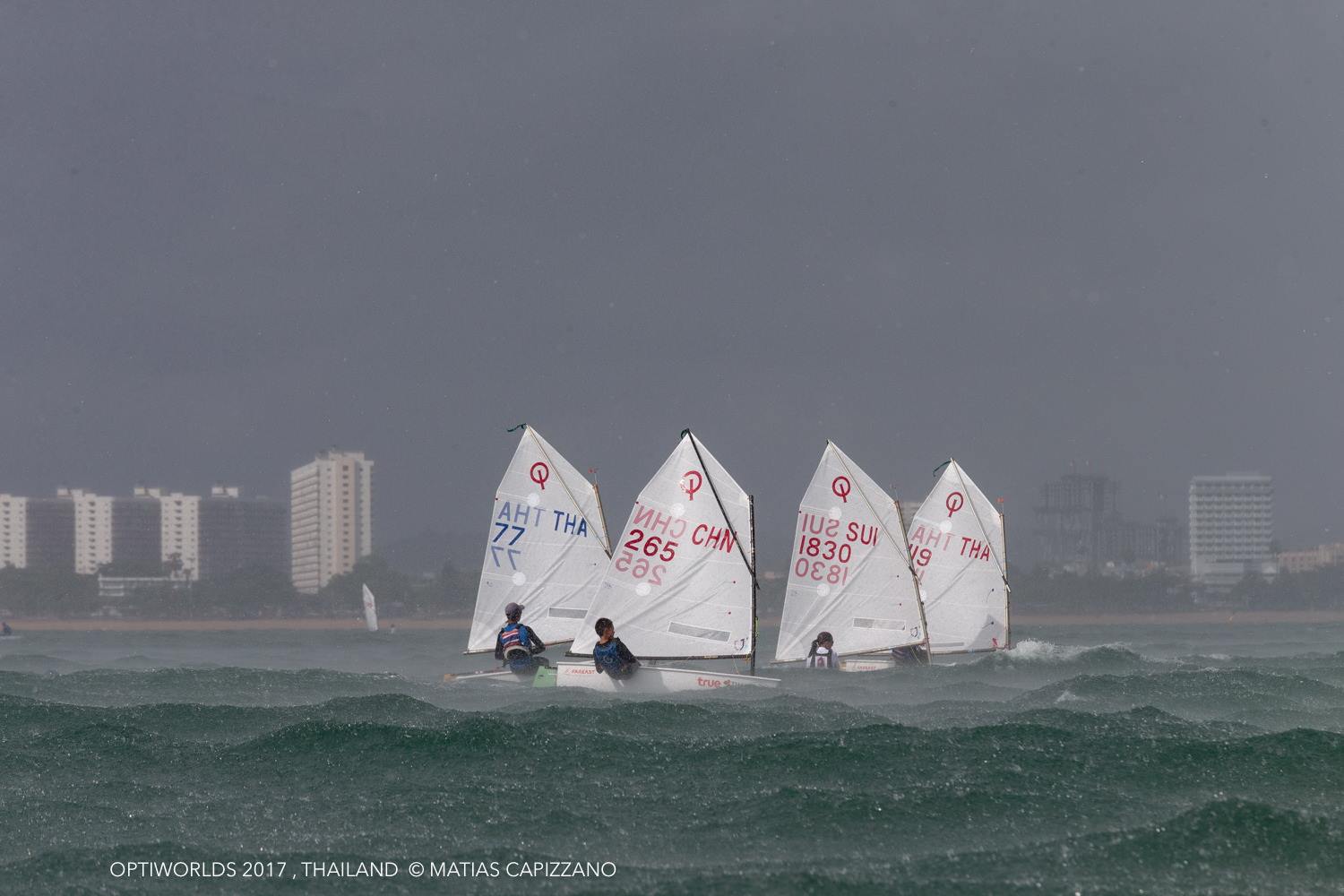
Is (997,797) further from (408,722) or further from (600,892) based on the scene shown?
(408,722)

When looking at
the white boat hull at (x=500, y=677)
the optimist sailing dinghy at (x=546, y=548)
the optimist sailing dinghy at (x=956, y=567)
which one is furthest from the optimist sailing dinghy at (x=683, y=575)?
the optimist sailing dinghy at (x=956, y=567)

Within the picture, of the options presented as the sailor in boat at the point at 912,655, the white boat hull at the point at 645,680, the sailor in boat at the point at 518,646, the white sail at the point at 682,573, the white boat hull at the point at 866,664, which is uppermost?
the white sail at the point at 682,573

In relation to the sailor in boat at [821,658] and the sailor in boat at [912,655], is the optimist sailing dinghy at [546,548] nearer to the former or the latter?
the sailor in boat at [821,658]

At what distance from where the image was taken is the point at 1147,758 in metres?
15.3

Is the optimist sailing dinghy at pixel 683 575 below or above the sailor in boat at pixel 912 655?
above

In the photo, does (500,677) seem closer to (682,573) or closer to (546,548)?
(682,573)

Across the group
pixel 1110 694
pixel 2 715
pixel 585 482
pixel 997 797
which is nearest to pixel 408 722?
pixel 2 715

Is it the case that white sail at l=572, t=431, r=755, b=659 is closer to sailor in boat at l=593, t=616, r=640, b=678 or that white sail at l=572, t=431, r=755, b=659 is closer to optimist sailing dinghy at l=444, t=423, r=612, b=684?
sailor in boat at l=593, t=616, r=640, b=678

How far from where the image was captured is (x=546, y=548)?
116 feet

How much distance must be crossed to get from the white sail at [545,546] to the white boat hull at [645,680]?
8.14 m

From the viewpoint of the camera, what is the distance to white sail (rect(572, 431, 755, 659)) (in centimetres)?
2916

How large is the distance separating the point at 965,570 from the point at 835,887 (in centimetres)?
3235

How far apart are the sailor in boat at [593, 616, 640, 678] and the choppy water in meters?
3.69

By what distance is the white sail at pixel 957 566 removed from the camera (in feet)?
136
